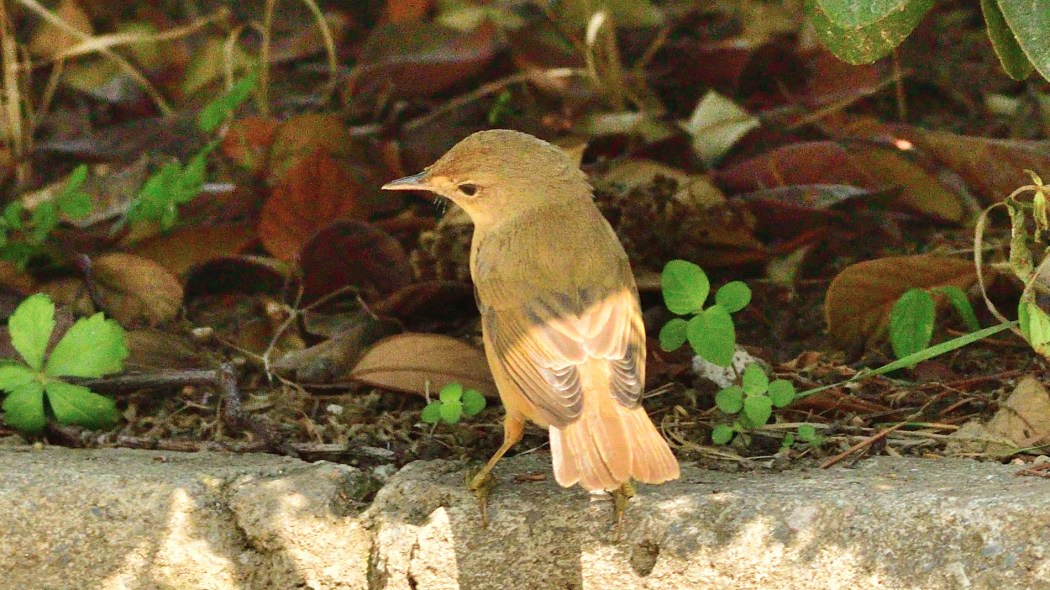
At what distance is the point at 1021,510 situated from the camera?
108 inches

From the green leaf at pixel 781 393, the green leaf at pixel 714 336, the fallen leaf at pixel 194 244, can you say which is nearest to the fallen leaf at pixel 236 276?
the fallen leaf at pixel 194 244

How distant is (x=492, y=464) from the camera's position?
320cm

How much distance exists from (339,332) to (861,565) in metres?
1.96

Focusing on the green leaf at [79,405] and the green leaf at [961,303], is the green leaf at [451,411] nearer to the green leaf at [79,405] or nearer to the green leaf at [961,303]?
the green leaf at [79,405]

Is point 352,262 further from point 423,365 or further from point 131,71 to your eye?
point 131,71

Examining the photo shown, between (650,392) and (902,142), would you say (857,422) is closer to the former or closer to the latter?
(650,392)

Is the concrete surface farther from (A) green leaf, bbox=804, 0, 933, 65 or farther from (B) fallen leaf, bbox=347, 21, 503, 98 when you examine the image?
(B) fallen leaf, bbox=347, 21, 503, 98

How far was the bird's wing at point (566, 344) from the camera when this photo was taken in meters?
3.08

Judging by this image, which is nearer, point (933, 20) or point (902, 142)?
→ point (902, 142)

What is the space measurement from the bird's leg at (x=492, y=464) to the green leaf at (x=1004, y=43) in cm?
161

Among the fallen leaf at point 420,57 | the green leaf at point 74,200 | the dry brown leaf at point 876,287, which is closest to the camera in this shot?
the dry brown leaf at point 876,287

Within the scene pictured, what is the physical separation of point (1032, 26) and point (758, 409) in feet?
3.87

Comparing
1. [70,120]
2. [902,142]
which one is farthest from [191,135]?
[902,142]

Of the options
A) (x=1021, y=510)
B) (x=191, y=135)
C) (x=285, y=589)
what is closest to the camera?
(x=1021, y=510)
